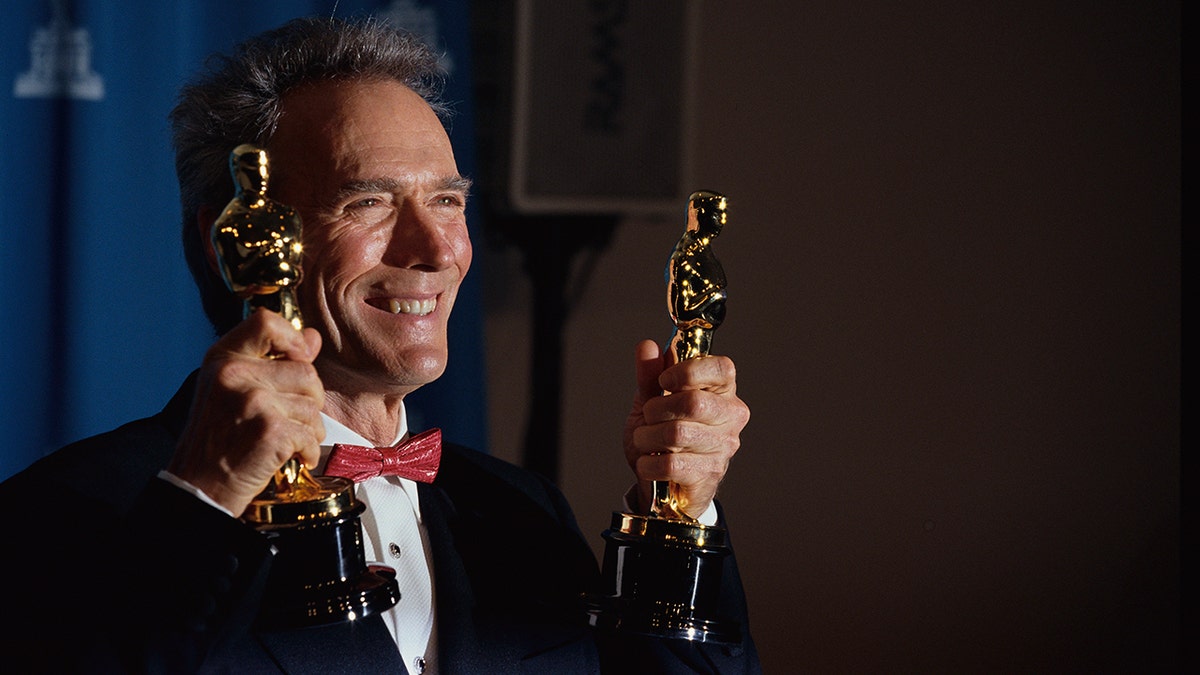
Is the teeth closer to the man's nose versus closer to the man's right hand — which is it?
the man's nose

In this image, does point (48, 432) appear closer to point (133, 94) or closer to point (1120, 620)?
point (133, 94)

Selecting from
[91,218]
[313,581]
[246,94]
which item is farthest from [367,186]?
[91,218]

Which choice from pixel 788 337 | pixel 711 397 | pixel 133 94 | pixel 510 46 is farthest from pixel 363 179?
pixel 788 337

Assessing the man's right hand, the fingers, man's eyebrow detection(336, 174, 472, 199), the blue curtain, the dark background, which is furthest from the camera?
the dark background

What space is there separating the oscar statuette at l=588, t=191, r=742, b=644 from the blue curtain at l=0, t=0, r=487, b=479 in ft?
3.78

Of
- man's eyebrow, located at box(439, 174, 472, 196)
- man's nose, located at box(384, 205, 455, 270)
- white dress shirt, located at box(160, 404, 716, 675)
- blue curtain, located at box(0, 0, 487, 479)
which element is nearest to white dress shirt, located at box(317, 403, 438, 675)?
white dress shirt, located at box(160, 404, 716, 675)

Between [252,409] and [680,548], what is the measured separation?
49cm

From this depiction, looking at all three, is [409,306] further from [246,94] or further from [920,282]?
[920,282]

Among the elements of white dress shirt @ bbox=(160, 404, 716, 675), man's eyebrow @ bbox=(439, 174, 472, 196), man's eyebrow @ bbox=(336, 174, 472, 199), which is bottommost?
white dress shirt @ bbox=(160, 404, 716, 675)

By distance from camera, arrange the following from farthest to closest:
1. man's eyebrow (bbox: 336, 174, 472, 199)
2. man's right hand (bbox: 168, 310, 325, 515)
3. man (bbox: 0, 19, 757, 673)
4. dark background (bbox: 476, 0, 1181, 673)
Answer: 1. dark background (bbox: 476, 0, 1181, 673)
2. man's eyebrow (bbox: 336, 174, 472, 199)
3. man (bbox: 0, 19, 757, 673)
4. man's right hand (bbox: 168, 310, 325, 515)

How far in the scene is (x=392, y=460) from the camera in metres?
1.46

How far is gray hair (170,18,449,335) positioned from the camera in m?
1.54

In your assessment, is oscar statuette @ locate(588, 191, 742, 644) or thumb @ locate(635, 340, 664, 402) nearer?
oscar statuette @ locate(588, 191, 742, 644)

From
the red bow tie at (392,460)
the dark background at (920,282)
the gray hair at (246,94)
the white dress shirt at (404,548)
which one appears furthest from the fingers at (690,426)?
the dark background at (920,282)
